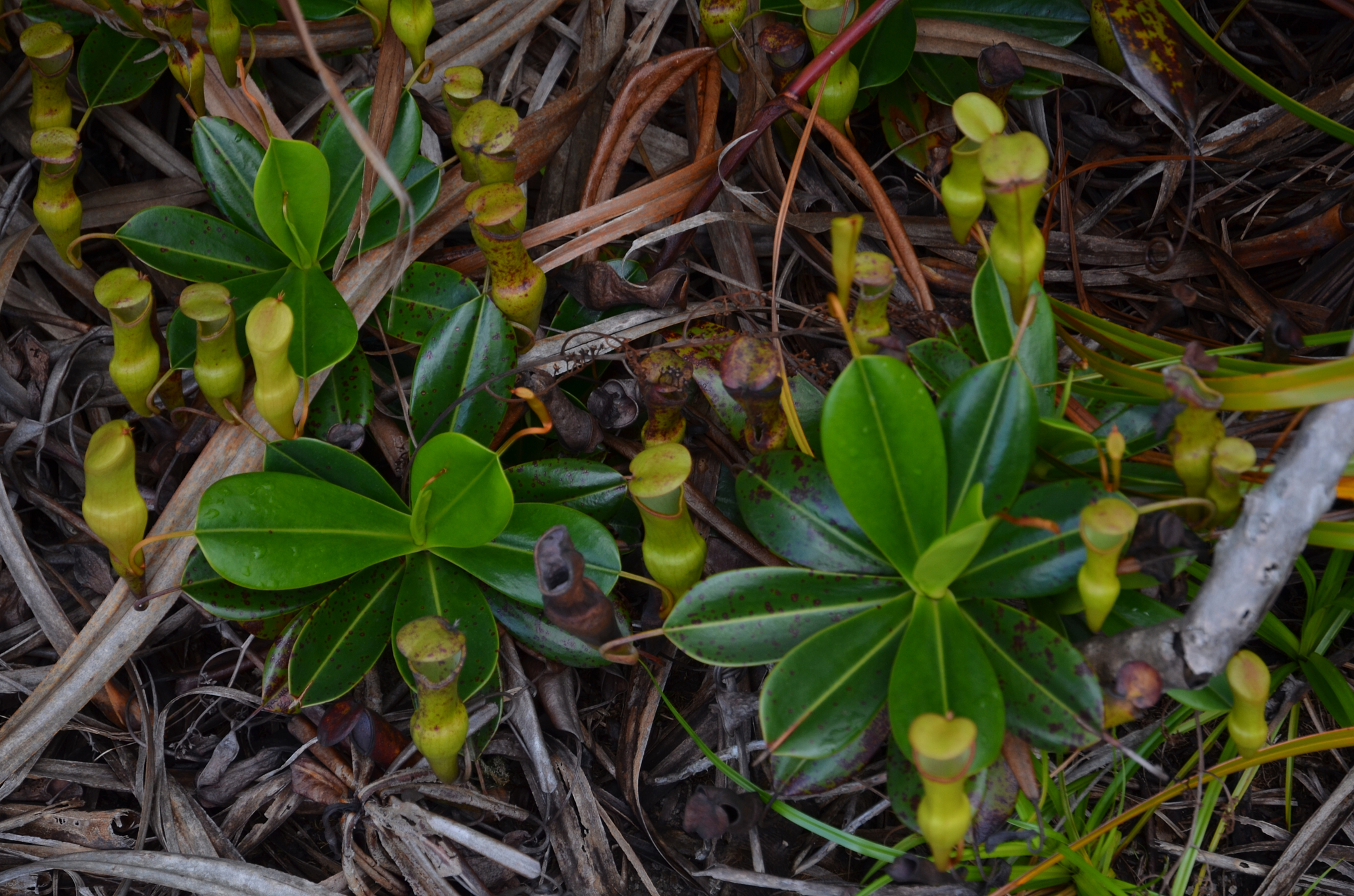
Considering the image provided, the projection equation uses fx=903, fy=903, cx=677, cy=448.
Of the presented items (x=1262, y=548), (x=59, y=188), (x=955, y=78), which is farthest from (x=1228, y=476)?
(x=59, y=188)

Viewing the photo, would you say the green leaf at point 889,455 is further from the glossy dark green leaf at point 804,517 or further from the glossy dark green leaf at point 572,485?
the glossy dark green leaf at point 572,485

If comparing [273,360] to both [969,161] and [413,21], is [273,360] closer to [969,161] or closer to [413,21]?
[413,21]

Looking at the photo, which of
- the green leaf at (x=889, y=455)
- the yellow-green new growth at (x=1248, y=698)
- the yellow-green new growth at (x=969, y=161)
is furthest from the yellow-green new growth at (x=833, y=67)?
the yellow-green new growth at (x=1248, y=698)

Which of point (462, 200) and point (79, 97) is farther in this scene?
point (79, 97)

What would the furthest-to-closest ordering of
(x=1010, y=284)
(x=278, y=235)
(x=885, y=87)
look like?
(x=885, y=87)
(x=278, y=235)
(x=1010, y=284)

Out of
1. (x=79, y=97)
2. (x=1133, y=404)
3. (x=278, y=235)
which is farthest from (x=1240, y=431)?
(x=79, y=97)

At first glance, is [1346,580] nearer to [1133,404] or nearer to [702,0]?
[1133,404]
